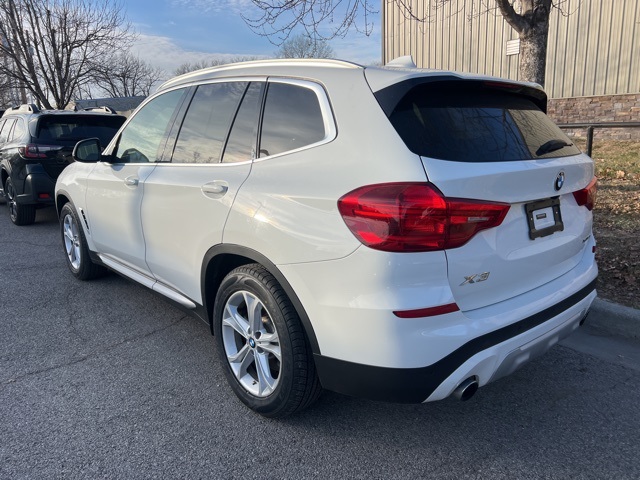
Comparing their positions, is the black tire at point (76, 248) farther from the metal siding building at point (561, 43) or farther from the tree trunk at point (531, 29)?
the metal siding building at point (561, 43)

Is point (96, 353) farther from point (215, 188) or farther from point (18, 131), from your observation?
point (18, 131)

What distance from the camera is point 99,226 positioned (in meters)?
4.32

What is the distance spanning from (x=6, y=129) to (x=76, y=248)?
5124 mm

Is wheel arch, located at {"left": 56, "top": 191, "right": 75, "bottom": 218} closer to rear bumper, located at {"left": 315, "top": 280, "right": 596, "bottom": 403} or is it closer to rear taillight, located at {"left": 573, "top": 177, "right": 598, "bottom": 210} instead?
rear bumper, located at {"left": 315, "top": 280, "right": 596, "bottom": 403}

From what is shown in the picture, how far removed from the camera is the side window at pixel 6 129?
8555 mm

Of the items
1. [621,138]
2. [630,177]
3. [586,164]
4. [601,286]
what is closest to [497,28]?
[621,138]

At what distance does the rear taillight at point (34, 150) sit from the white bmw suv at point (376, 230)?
5400mm

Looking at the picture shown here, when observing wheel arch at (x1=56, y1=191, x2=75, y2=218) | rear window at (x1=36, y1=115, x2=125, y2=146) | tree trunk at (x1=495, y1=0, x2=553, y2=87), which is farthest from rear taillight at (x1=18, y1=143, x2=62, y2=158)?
tree trunk at (x1=495, y1=0, x2=553, y2=87)

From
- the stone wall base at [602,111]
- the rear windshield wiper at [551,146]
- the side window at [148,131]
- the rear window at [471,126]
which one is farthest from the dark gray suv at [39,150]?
the stone wall base at [602,111]

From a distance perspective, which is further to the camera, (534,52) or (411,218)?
(534,52)

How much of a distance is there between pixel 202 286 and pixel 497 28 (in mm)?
15880

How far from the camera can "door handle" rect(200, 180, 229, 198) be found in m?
2.74

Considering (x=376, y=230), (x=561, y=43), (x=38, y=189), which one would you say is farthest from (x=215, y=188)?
(x=561, y=43)

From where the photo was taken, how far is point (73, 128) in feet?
25.8
